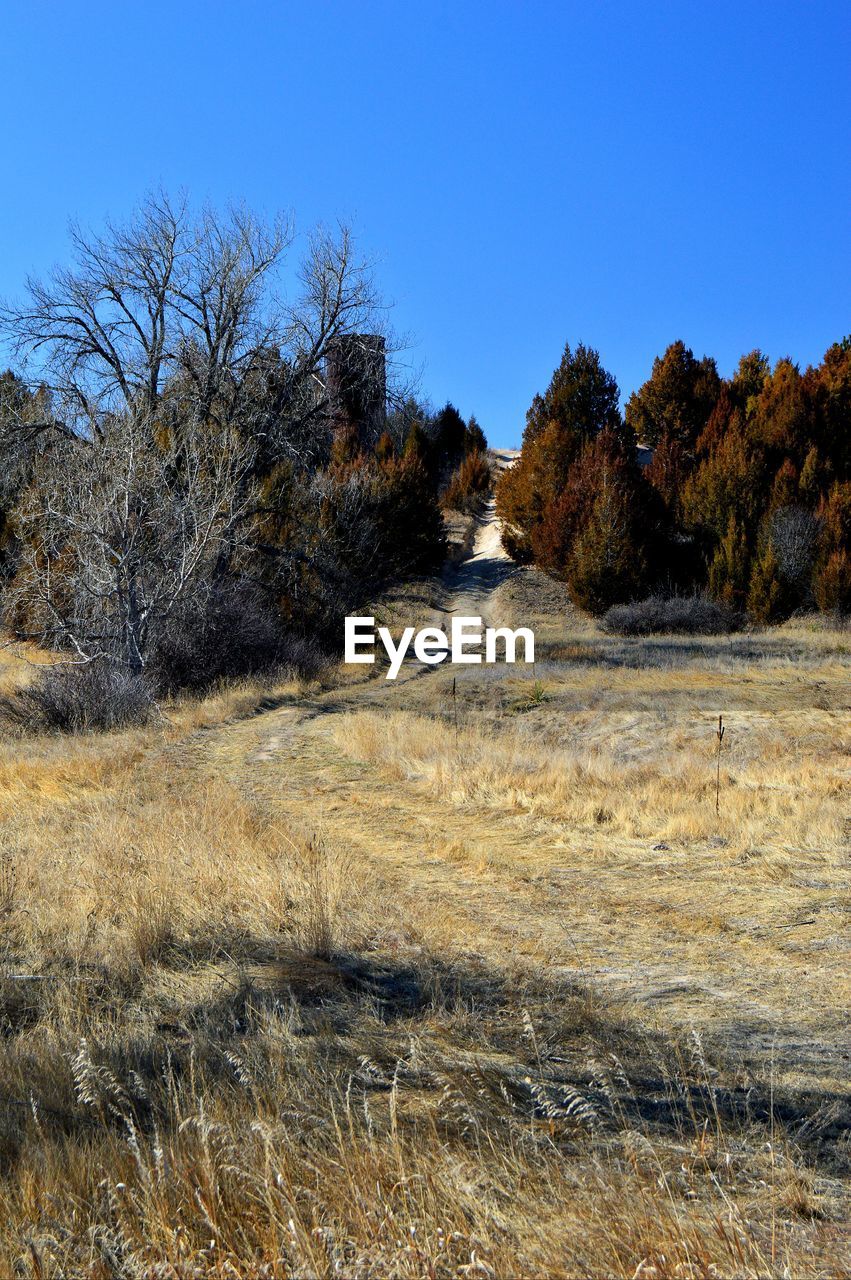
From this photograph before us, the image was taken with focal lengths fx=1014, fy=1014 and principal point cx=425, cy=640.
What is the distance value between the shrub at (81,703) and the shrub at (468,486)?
111 ft

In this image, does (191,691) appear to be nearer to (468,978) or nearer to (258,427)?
(258,427)

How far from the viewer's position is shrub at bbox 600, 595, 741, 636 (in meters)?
31.8

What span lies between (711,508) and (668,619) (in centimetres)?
655

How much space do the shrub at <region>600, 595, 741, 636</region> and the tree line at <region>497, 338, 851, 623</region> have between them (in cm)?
132

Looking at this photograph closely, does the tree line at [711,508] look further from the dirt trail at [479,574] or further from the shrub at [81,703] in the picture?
the shrub at [81,703]

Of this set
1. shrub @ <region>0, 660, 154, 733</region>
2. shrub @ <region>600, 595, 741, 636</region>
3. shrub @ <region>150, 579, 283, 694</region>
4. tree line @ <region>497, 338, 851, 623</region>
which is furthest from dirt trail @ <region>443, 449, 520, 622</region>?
shrub @ <region>0, 660, 154, 733</region>

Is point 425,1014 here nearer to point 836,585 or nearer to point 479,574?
point 836,585

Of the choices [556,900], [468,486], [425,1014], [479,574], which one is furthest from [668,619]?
[425,1014]

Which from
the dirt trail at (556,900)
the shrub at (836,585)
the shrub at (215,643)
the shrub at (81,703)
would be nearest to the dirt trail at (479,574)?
the shrub at (836,585)

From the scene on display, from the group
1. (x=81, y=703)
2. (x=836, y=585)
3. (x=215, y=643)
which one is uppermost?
(x=836, y=585)

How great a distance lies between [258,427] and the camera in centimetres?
2708

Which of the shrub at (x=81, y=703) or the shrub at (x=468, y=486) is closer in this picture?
the shrub at (x=81, y=703)

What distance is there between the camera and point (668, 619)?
31781 mm

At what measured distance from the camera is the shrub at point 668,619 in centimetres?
3183
